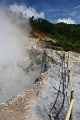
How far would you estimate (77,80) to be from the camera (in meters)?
7.59

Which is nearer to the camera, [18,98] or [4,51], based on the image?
[18,98]

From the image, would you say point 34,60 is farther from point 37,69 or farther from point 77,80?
point 77,80

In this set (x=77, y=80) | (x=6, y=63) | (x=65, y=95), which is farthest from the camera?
(x=6, y=63)

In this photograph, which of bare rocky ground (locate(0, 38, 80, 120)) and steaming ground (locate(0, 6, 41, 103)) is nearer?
bare rocky ground (locate(0, 38, 80, 120))

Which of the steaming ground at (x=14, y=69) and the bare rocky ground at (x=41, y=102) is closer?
the bare rocky ground at (x=41, y=102)

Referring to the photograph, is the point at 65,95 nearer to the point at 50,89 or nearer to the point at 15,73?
the point at 50,89

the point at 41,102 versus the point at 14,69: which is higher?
the point at 14,69

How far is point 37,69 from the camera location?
38.5 ft

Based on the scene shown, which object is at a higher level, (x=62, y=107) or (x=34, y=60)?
(x=34, y=60)

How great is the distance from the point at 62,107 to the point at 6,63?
7.71m

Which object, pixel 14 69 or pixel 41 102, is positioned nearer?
pixel 41 102

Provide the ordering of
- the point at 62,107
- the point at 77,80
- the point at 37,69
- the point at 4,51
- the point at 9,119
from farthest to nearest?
the point at 4,51 → the point at 37,69 → the point at 77,80 → the point at 62,107 → the point at 9,119

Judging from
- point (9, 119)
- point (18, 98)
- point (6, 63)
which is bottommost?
point (9, 119)

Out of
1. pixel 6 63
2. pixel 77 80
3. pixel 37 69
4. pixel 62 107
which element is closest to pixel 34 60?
pixel 37 69
